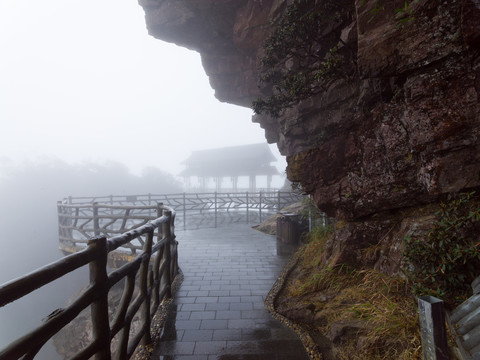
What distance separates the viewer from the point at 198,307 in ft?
13.0

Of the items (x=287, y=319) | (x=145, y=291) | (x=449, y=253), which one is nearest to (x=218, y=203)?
(x=287, y=319)

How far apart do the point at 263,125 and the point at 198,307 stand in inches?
333

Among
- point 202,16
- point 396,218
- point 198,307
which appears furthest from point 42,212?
point 396,218

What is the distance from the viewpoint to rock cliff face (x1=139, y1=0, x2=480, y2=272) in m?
3.17

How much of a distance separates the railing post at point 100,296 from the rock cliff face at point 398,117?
3.40 meters

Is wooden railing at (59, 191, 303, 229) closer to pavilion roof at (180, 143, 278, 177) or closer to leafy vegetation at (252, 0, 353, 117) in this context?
leafy vegetation at (252, 0, 353, 117)

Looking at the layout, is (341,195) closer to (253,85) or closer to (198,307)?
(198,307)

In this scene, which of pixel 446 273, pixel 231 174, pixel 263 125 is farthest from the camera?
pixel 231 174

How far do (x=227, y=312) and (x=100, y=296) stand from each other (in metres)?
2.25

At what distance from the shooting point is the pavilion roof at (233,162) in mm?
35094

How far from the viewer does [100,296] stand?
2031 millimetres

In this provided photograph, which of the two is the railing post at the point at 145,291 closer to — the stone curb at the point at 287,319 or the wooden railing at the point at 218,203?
the stone curb at the point at 287,319

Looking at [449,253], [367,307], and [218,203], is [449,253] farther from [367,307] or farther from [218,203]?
[218,203]

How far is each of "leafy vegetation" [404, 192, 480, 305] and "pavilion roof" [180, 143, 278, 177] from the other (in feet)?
102
